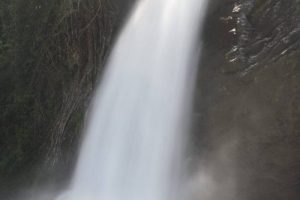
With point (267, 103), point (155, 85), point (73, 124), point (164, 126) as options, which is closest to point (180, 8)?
point (155, 85)

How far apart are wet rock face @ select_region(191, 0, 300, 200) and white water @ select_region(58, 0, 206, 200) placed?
28 cm

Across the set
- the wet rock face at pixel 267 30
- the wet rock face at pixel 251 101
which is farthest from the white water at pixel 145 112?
the wet rock face at pixel 267 30

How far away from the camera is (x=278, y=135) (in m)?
4.61

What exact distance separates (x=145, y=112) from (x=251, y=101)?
1.44 m

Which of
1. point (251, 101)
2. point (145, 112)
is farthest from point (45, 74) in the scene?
point (251, 101)

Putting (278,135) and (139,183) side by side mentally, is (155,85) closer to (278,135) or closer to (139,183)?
(139,183)

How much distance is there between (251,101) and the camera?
483 centimetres

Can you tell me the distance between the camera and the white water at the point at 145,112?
557 cm

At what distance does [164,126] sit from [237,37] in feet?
3.87

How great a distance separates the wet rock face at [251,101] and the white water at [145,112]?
0.28 metres

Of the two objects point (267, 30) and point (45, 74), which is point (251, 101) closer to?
point (267, 30)

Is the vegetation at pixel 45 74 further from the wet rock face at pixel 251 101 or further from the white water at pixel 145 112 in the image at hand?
the wet rock face at pixel 251 101

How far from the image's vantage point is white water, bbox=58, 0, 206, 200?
557cm

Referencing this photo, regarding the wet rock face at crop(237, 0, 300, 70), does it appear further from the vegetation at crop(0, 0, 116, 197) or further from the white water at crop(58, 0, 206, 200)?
the vegetation at crop(0, 0, 116, 197)
